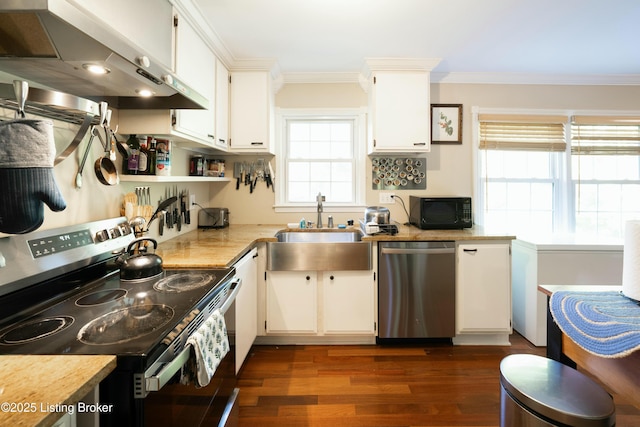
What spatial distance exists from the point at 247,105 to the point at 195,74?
28.1 inches

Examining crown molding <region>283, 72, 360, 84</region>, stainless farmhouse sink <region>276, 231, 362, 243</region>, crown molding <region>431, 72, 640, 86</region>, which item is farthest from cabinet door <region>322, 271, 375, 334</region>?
crown molding <region>431, 72, 640, 86</region>

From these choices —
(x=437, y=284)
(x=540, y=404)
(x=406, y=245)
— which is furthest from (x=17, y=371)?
(x=437, y=284)

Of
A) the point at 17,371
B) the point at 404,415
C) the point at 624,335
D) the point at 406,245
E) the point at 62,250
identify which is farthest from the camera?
the point at 406,245

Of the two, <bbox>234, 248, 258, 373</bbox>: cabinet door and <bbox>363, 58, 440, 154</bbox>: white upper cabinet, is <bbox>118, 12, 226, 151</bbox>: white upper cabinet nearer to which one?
<bbox>234, 248, 258, 373</bbox>: cabinet door

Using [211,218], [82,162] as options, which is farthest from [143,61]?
[211,218]

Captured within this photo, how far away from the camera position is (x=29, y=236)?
112 cm

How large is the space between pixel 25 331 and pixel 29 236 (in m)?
0.38

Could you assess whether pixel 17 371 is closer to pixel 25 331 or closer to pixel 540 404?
pixel 25 331

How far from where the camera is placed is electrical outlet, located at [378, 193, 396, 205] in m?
3.15

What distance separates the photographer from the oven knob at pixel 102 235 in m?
1.44

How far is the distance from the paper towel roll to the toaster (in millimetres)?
2674

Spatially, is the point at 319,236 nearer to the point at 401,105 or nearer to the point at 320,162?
the point at 320,162

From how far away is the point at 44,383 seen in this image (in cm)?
65

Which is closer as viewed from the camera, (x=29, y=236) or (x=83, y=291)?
(x=29, y=236)
